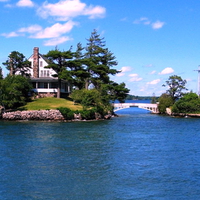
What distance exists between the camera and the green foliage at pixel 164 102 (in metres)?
101

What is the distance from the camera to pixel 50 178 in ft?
61.6

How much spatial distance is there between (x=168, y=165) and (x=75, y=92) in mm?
48118

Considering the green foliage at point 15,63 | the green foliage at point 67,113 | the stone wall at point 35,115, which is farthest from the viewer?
the green foliage at point 15,63

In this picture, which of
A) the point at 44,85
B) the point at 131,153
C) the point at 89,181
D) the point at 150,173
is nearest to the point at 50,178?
the point at 89,181

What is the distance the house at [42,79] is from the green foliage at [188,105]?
3108 centimetres

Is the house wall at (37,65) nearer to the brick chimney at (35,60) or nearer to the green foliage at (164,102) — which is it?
the brick chimney at (35,60)

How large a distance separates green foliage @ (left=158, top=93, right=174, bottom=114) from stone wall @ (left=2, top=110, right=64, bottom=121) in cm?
5031

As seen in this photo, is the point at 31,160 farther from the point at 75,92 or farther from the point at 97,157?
the point at 75,92

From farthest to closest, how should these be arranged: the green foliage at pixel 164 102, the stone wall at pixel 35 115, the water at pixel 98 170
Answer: the green foliage at pixel 164 102, the stone wall at pixel 35 115, the water at pixel 98 170

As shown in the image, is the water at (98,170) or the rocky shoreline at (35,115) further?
the rocky shoreline at (35,115)

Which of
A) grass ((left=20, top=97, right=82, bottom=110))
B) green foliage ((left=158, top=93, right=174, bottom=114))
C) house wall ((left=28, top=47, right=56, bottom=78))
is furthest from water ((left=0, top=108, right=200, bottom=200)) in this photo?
green foliage ((left=158, top=93, right=174, bottom=114))

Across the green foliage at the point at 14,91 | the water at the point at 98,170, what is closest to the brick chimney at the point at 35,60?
the green foliage at the point at 14,91

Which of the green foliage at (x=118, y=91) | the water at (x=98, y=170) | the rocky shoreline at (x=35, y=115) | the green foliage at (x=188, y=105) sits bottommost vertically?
the water at (x=98, y=170)

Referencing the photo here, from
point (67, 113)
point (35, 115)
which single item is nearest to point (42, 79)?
point (35, 115)
